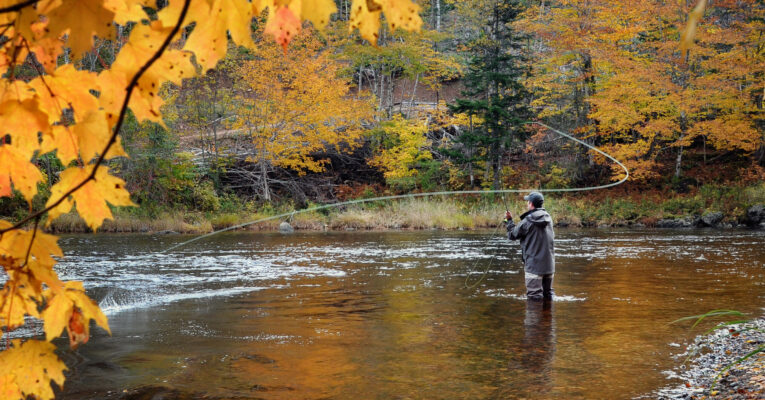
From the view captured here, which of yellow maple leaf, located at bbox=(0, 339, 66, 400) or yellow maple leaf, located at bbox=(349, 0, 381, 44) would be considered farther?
yellow maple leaf, located at bbox=(0, 339, 66, 400)

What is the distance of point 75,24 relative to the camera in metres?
1.16

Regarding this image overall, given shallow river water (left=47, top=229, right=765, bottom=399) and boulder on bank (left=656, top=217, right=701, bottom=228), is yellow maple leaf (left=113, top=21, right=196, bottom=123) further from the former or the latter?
boulder on bank (left=656, top=217, right=701, bottom=228)

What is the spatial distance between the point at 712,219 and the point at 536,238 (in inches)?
784

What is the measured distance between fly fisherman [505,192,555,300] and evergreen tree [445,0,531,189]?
21.6m

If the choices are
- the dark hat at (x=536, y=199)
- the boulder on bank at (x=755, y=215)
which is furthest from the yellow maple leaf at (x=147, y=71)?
the boulder on bank at (x=755, y=215)

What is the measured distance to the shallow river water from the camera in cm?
595

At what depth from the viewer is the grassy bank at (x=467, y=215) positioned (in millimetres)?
27000

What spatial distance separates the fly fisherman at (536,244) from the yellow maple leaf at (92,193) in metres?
8.27

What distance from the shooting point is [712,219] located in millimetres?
26484

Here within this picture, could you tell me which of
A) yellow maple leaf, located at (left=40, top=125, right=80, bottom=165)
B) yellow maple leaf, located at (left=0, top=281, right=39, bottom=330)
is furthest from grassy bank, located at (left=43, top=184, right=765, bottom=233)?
yellow maple leaf, located at (left=40, top=125, right=80, bottom=165)

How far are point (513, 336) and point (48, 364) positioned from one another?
21.3 ft

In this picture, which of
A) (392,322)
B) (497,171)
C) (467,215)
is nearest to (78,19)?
(392,322)

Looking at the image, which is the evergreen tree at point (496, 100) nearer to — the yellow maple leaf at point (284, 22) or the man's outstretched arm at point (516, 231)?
the man's outstretched arm at point (516, 231)

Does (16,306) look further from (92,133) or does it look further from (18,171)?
(92,133)
